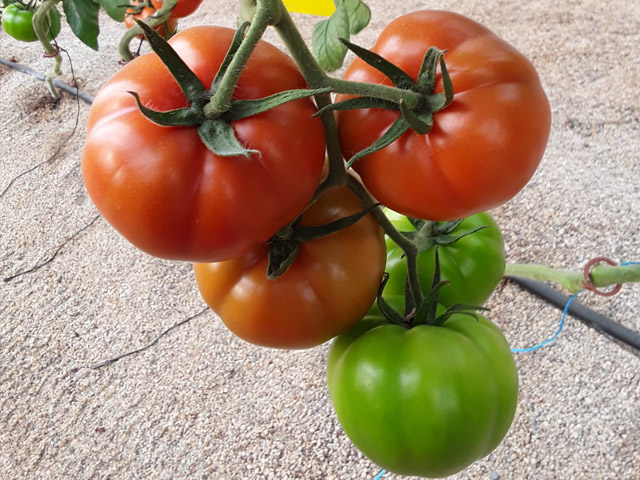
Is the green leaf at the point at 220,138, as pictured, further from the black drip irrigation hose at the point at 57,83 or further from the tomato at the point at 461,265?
the black drip irrigation hose at the point at 57,83

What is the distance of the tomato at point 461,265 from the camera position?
2.26 ft

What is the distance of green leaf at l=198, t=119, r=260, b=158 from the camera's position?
0.33m

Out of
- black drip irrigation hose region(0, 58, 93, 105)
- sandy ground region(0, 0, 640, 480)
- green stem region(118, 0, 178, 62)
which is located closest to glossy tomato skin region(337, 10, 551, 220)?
green stem region(118, 0, 178, 62)

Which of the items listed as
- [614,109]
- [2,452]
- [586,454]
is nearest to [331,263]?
[586,454]

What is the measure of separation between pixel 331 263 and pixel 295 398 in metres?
1.13

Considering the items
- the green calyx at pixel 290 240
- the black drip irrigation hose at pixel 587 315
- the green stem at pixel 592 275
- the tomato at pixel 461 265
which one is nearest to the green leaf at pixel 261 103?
the green calyx at pixel 290 240

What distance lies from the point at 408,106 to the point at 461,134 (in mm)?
39

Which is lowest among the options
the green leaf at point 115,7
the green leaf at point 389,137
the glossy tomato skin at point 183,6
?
the green leaf at point 389,137

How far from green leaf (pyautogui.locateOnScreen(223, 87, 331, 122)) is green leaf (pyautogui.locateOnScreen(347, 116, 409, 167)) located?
0.16ft

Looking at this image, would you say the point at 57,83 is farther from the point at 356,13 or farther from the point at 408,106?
the point at 408,106

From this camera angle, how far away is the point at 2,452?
156 cm

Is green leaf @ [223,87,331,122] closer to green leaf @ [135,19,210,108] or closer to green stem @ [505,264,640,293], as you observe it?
green leaf @ [135,19,210,108]

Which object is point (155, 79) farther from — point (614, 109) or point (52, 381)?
point (614, 109)

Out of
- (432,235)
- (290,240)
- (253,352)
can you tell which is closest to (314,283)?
(290,240)
